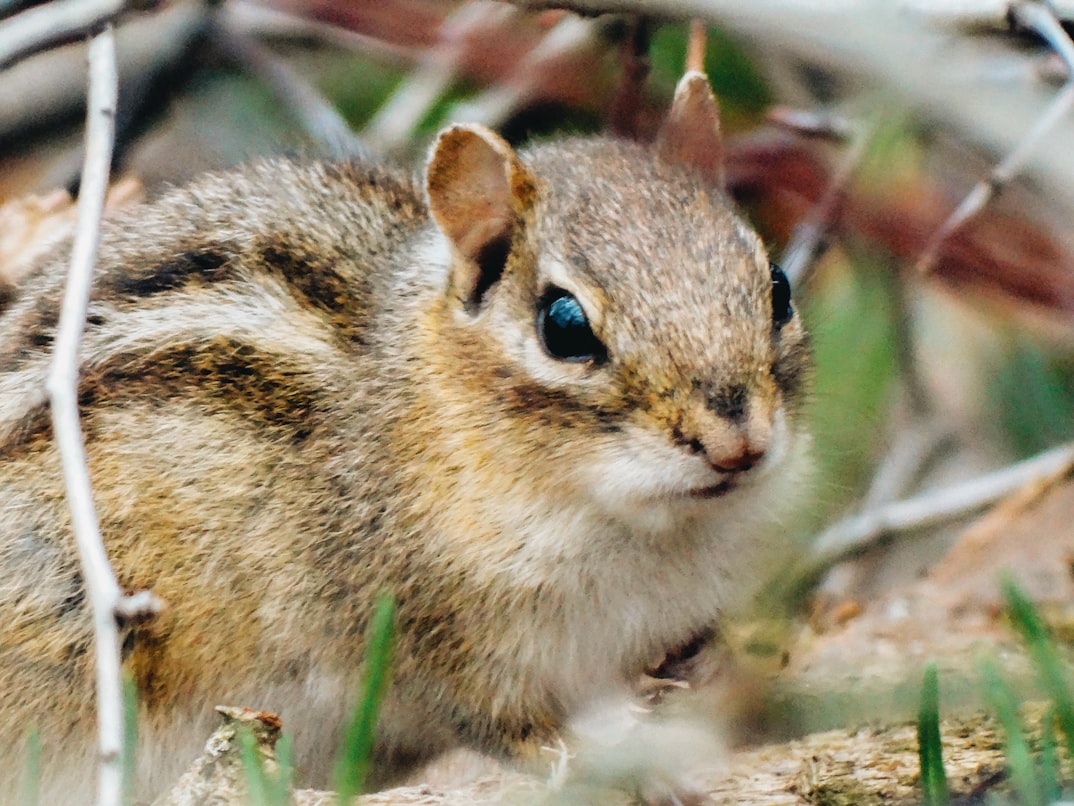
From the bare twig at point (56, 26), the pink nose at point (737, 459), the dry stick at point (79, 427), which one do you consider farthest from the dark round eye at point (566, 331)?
the bare twig at point (56, 26)

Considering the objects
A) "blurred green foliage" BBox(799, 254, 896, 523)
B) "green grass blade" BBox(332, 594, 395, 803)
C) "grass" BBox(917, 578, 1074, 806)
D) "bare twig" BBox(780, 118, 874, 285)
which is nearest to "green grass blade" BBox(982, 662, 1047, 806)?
"grass" BBox(917, 578, 1074, 806)

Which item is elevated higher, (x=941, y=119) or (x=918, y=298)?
(x=918, y=298)

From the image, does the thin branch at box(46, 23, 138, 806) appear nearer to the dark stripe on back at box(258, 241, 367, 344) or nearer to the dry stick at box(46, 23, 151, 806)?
the dry stick at box(46, 23, 151, 806)

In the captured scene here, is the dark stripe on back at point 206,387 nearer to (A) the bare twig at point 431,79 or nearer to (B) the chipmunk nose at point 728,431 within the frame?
(B) the chipmunk nose at point 728,431

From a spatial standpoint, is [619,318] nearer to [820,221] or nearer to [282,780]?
[282,780]

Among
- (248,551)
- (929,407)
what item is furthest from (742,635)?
(929,407)

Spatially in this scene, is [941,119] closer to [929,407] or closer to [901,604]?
[901,604]
